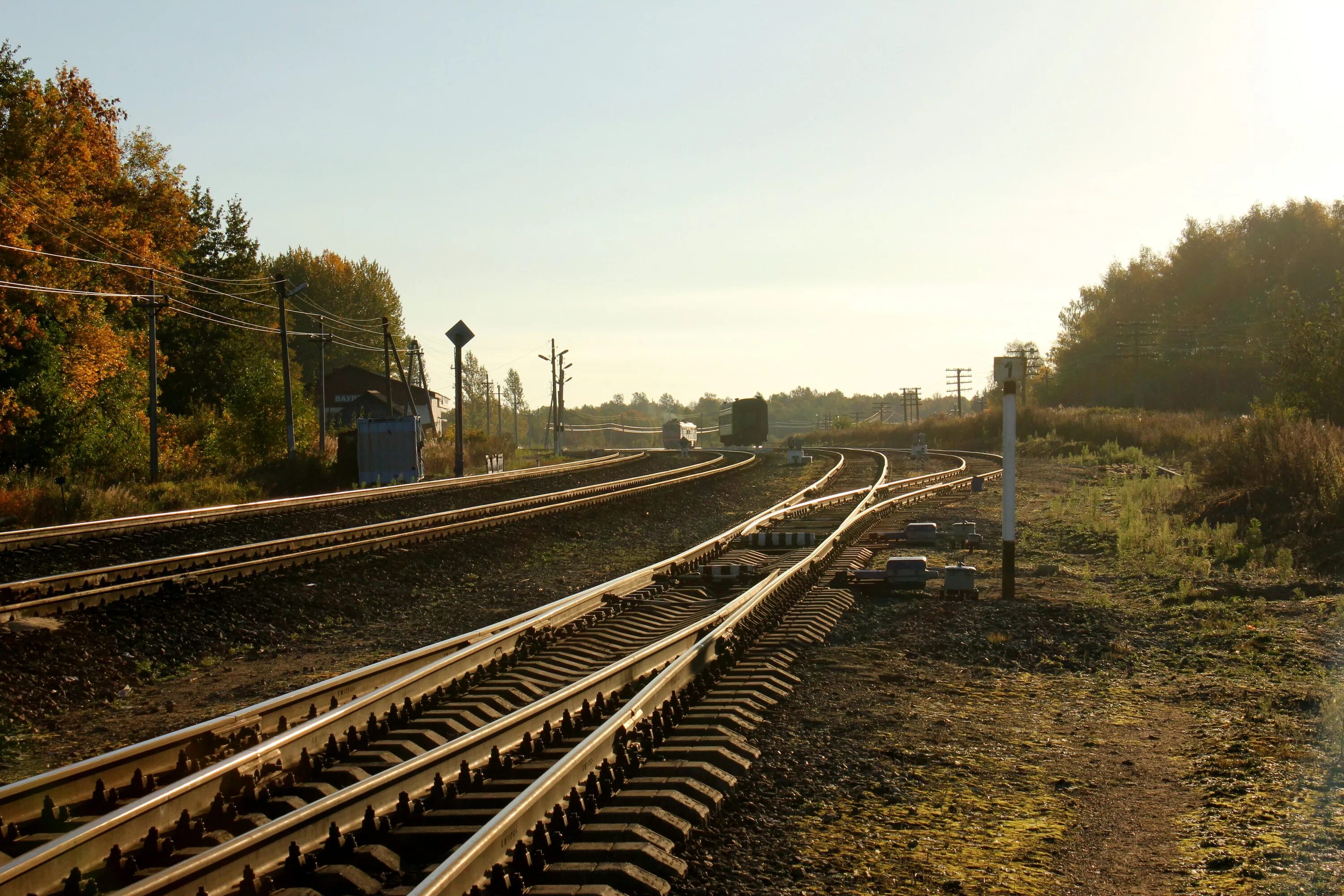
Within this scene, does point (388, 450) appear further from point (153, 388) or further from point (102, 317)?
point (102, 317)

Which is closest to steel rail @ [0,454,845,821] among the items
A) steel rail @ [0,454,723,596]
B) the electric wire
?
steel rail @ [0,454,723,596]

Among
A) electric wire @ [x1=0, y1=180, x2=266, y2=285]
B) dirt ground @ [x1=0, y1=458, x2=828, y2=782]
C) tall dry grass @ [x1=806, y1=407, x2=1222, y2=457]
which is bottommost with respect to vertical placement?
dirt ground @ [x1=0, y1=458, x2=828, y2=782]

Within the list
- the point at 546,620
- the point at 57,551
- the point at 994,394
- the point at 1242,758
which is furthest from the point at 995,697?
the point at 994,394

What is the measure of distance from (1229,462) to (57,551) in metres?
18.3

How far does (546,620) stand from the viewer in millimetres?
9031

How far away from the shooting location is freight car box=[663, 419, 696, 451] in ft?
239

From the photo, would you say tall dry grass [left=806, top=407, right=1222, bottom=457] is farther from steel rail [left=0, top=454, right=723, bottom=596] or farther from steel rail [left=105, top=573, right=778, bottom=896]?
steel rail [left=105, top=573, right=778, bottom=896]

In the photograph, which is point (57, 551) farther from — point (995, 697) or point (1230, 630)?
point (1230, 630)

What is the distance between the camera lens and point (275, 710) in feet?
20.0

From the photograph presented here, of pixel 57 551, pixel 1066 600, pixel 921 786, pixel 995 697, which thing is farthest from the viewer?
pixel 57 551

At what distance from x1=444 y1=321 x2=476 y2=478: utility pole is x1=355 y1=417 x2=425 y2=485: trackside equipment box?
2080 mm

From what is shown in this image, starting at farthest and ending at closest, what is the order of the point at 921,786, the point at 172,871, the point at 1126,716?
the point at 1126,716, the point at 921,786, the point at 172,871

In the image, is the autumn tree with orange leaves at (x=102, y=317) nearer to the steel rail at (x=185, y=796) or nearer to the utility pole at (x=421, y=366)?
the utility pole at (x=421, y=366)

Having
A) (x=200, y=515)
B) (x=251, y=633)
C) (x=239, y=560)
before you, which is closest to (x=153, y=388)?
(x=200, y=515)
